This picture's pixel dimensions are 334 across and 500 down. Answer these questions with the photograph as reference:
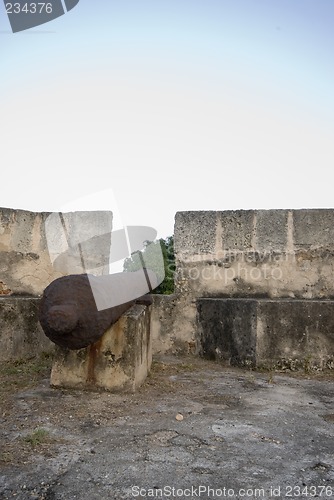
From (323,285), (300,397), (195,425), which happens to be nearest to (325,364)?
(323,285)

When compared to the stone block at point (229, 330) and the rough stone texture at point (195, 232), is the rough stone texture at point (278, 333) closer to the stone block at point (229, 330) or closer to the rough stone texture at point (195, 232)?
the stone block at point (229, 330)

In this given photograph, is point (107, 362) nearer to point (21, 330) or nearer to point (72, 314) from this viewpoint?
point (72, 314)

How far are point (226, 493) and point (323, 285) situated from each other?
3536mm

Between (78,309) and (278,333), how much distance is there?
8.54 ft

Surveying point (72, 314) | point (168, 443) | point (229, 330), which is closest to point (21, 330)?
point (229, 330)

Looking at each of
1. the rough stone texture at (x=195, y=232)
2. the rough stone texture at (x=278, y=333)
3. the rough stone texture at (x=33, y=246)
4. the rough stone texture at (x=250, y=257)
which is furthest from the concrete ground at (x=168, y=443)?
the rough stone texture at (x=195, y=232)

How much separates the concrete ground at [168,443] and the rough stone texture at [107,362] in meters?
0.10

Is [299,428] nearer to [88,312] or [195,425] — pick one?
[195,425]

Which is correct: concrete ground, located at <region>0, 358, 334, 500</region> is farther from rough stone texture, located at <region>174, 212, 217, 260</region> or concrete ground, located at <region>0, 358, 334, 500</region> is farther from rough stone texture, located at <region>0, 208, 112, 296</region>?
rough stone texture, located at <region>174, 212, 217, 260</region>

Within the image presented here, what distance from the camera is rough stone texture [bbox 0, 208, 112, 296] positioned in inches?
205

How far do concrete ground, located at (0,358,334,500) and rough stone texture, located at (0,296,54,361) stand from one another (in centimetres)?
114

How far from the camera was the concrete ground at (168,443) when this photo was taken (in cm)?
190

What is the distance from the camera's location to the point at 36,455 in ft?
7.22

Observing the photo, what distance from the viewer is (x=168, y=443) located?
2396mm
